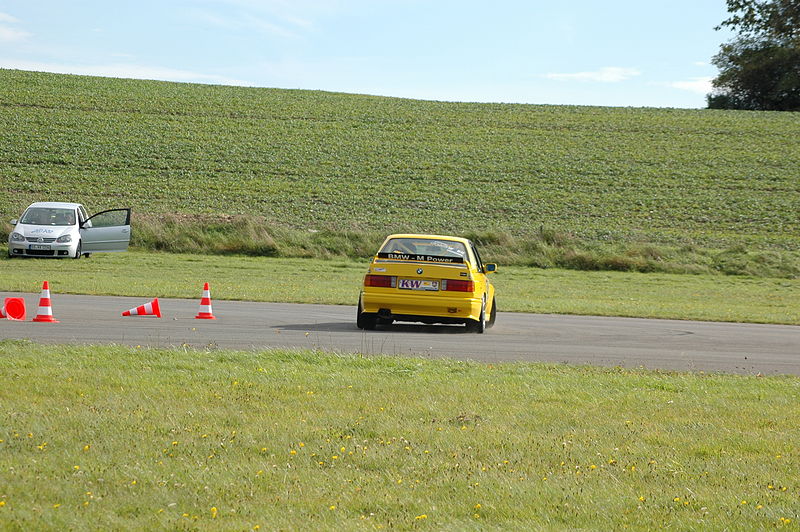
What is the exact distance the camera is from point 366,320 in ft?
47.1

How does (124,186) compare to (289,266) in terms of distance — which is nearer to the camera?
(289,266)

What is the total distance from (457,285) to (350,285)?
8.78 meters

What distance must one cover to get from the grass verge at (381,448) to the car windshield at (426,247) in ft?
17.0

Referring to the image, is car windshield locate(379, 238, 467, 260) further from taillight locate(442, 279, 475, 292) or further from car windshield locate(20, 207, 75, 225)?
car windshield locate(20, 207, 75, 225)

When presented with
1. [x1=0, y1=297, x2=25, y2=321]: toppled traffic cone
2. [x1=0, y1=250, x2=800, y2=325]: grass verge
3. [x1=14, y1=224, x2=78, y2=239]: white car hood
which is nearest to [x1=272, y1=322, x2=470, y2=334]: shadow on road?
[x1=0, y1=250, x2=800, y2=325]: grass verge

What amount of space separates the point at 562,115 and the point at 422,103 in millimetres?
9496

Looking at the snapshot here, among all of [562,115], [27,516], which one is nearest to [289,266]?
[27,516]

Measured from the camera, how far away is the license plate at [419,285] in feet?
46.6

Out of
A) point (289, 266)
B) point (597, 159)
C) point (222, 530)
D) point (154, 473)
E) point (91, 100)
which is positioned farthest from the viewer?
point (91, 100)

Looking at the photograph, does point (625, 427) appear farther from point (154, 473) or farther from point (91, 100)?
point (91, 100)

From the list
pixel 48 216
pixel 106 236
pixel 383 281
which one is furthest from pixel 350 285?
pixel 48 216

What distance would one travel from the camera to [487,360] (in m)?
11.1

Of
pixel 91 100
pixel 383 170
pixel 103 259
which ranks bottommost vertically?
pixel 103 259

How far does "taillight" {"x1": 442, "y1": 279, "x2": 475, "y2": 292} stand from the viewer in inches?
557
